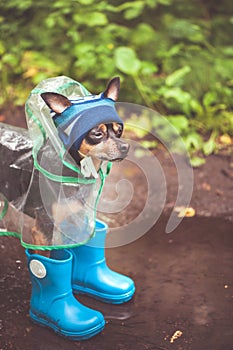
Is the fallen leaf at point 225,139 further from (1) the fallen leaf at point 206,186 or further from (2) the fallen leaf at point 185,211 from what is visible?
(2) the fallen leaf at point 185,211

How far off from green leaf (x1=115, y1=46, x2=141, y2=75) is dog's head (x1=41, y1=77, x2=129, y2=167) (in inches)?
73.6

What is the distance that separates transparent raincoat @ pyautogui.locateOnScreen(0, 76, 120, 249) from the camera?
2.07m

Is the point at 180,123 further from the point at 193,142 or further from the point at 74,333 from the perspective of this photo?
the point at 74,333

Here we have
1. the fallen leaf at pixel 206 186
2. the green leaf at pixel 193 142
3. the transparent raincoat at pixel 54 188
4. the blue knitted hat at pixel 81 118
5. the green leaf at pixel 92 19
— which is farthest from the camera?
the green leaf at pixel 92 19

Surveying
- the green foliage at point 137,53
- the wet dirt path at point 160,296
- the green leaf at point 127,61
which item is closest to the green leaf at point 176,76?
the green foliage at point 137,53

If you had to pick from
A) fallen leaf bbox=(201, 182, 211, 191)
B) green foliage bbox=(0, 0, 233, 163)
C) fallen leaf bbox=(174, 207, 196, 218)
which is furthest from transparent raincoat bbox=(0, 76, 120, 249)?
green foliage bbox=(0, 0, 233, 163)

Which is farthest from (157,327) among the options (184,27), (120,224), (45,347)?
(184,27)

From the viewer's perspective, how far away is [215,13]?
15.2 feet

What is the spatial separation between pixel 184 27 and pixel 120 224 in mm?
1758

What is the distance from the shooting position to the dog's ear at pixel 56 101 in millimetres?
1954

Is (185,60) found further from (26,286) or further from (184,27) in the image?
(26,286)

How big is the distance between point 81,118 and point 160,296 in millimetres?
938

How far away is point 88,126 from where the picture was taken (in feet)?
6.38

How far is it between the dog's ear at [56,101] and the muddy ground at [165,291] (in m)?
0.88
